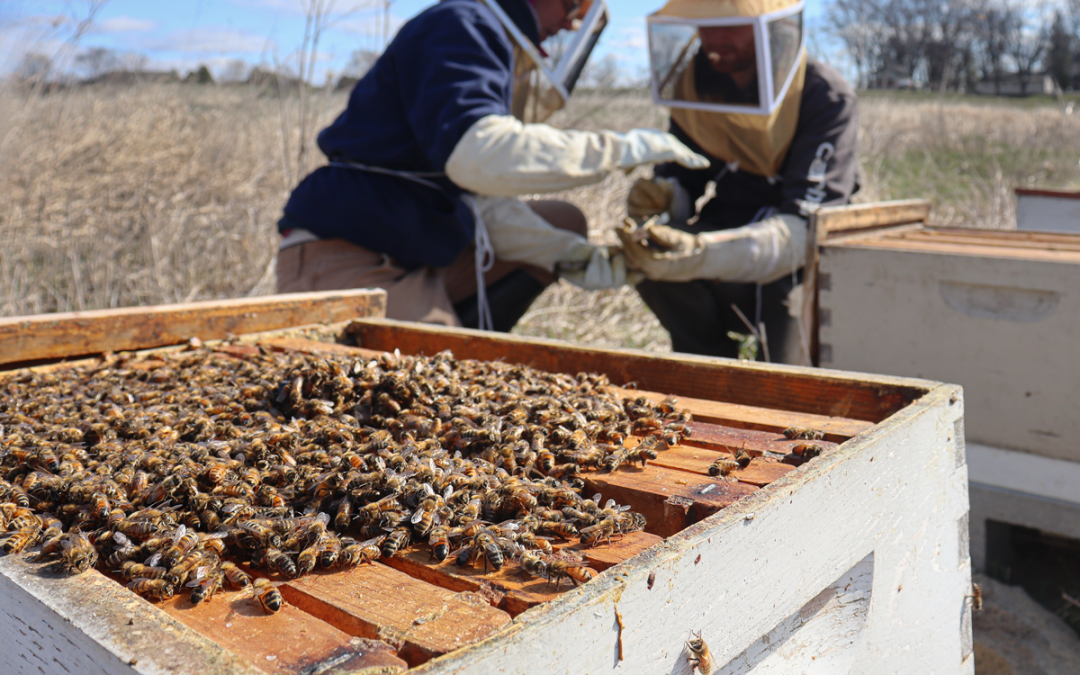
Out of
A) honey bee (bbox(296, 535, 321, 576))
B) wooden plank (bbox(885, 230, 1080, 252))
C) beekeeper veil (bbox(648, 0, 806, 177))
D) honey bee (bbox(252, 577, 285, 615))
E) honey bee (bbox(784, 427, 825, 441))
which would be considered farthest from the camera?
beekeeper veil (bbox(648, 0, 806, 177))

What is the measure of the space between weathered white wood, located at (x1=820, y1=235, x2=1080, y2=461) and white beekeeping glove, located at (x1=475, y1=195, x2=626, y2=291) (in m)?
1.29

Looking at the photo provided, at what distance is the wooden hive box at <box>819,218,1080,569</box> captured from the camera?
3051 mm

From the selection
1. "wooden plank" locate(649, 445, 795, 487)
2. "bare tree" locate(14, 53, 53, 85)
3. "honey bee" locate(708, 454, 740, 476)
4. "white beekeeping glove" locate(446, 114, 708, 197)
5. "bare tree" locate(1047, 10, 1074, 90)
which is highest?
"bare tree" locate(1047, 10, 1074, 90)

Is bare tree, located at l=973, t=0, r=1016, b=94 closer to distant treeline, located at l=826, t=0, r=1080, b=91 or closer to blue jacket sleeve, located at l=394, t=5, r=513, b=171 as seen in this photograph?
distant treeline, located at l=826, t=0, r=1080, b=91

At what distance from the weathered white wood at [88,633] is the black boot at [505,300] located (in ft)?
11.6

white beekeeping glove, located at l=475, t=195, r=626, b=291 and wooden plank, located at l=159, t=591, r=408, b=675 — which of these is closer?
wooden plank, located at l=159, t=591, r=408, b=675

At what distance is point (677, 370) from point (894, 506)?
2.81 feet

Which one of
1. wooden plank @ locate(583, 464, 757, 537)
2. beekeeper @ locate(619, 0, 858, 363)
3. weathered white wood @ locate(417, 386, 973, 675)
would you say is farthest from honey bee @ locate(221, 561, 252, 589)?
beekeeper @ locate(619, 0, 858, 363)

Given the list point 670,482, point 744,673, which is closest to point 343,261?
point 670,482

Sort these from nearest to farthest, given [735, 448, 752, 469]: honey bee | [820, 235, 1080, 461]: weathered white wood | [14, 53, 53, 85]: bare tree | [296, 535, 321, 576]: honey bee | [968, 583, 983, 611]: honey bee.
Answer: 1. [296, 535, 321, 576]: honey bee
2. [735, 448, 752, 469]: honey bee
3. [968, 583, 983, 611]: honey bee
4. [820, 235, 1080, 461]: weathered white wood
5. [14, 53, 53, 85]: bare tree

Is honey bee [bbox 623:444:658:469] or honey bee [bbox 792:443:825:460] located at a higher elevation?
honey bee [bbox 792:443:825:460]

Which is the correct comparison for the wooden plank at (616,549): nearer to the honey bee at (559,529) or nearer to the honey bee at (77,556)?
the honey bee at (559,529)

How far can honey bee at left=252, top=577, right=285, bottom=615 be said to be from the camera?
3.85 feet

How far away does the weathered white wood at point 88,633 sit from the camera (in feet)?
3.24
